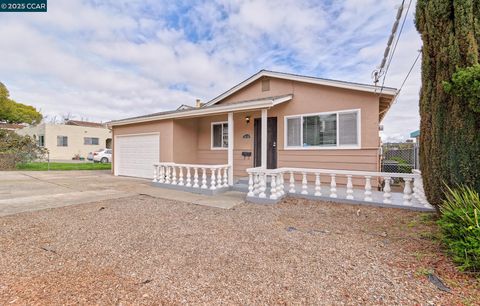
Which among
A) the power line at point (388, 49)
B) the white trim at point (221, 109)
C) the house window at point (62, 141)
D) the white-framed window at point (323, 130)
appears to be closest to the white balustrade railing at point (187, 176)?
the white trim at point (221, 109)

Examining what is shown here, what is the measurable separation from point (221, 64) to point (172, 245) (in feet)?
44.9

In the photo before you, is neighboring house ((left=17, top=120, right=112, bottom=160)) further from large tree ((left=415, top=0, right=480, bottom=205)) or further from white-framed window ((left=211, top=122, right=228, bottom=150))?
large tree ((left=415, top=0, right=480, bottom=205))

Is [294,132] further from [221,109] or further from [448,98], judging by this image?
[448,98]

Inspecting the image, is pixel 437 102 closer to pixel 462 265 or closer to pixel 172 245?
pixel 462 265

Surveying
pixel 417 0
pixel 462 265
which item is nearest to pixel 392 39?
pixel 417 0

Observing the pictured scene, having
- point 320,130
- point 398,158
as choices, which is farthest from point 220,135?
point 398,158

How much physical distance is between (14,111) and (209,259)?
137ft

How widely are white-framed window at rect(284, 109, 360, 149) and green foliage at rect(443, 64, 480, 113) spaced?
363cm

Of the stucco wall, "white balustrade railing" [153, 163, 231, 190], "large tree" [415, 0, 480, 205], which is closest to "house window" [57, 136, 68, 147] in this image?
the stucco wall

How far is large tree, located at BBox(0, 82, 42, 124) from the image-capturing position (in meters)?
26.0

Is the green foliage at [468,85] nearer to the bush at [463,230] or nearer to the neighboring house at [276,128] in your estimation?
the bush at [463,230]

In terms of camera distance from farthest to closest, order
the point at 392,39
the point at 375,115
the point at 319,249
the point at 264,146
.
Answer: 1. the point at 264,146
2. the point at 375,115
3. the point at 392,39
4. the point at 319,249

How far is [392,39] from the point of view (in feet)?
18.5

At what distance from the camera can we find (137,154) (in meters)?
11.4
